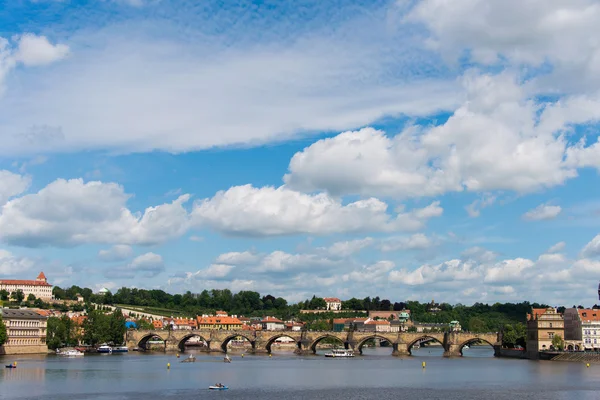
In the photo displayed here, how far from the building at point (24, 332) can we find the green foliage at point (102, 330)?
32.4 ft

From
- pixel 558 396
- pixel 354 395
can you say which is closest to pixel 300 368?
pixel 354 395

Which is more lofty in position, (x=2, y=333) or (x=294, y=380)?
(x=2, y=333)

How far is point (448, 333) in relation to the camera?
151m

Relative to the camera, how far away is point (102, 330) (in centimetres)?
15150

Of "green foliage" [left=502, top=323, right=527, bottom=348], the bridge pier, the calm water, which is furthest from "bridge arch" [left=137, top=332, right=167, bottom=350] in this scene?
"green foliage" [left=502, top=323, right=527, bottom=348]

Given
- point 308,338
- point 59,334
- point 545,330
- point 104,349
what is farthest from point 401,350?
point 59,334

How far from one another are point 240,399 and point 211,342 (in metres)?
89.0

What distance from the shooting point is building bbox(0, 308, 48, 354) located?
133 meters

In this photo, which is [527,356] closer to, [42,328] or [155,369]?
[155,369]

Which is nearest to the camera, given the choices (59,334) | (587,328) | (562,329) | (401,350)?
(562,329)

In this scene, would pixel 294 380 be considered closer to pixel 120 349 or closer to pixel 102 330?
pixel 120 349

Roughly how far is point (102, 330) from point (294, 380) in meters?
73.0

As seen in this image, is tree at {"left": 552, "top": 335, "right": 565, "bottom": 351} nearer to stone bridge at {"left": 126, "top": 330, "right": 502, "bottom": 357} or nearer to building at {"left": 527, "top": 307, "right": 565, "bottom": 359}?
building at {"left": 527, "top": 307, "right": 565, "bottom": 359}

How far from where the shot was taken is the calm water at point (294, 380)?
74250 millimetres
